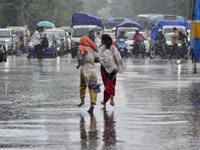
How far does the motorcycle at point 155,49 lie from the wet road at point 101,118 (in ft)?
66.3

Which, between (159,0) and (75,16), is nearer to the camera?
(75,16)

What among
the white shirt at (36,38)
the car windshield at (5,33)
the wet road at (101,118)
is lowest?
the wet road at (101,118)

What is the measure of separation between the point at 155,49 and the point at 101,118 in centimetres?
2945

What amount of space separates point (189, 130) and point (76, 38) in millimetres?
36498

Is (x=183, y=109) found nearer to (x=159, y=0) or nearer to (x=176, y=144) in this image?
(x=176, y=144)

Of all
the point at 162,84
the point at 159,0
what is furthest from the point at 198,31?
the point at 159,0

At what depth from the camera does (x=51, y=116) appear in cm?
1269

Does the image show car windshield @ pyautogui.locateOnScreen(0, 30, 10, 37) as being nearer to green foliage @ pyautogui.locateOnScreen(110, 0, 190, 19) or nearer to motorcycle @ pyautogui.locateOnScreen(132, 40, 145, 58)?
motorcycle @ pyautogui.locateOnScreen(132, 40, 145, 58)

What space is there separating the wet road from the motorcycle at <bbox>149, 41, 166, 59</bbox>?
2021cm

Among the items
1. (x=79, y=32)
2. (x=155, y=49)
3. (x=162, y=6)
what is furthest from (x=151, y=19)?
(x=162, y=6)

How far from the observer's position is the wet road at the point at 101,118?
31.4 feet

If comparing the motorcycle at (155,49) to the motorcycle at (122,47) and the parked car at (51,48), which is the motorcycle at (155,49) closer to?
the motorcycle at (122,47)

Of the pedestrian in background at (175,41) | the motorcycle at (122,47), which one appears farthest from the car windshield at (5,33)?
Answer: the pedestrian in background at (175,41)

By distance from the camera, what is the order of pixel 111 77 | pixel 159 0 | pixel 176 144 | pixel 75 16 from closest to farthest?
pixel 176 144 → pixel 111 77 → pixel 75 16 → pixel 159 0
